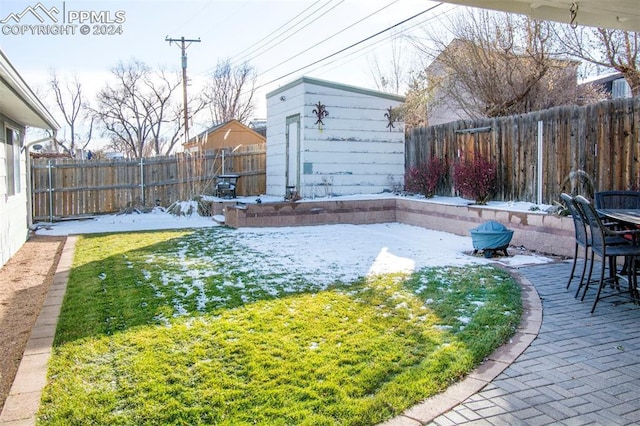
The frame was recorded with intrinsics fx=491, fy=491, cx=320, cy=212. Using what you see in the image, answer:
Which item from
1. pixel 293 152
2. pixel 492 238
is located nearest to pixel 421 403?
pixel 492 238

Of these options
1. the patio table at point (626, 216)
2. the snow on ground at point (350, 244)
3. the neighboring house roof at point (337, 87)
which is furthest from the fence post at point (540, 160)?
the neighboring house roof at point (337, 87)

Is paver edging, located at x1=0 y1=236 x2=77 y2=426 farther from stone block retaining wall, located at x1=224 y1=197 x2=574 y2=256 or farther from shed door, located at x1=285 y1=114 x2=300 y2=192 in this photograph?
shed door, located at x1=285 y1=114 x2=300 y2=192

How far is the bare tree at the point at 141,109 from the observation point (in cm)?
3203

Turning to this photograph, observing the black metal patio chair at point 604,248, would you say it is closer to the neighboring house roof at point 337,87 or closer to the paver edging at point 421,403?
the paver edging at point 421,403

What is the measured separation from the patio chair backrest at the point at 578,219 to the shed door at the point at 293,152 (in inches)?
272

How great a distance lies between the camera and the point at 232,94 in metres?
35.4

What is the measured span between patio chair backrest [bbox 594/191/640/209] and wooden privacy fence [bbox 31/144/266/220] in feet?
29.9

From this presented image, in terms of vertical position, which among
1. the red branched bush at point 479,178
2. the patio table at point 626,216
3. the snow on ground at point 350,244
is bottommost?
the snow on ground at point 350,244

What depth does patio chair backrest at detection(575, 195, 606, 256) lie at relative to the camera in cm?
392

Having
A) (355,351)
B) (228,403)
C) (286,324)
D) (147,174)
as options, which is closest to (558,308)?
(355,351)

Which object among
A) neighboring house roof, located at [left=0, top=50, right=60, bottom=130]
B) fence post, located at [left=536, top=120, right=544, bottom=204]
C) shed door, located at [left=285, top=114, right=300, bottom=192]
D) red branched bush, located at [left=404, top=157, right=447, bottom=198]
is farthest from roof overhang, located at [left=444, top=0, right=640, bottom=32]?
shed door, located at [left=285, top=114, right=300, bottom=192]

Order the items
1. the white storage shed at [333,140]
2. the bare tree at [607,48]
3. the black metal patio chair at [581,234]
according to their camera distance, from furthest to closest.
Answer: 1. the white storage shed at [333,140]
2. the bare tree at [607,48]
3. the black metal patio chair at [581,234]

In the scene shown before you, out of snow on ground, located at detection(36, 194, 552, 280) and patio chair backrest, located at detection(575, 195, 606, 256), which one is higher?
patio chair backrest, located at detection(575, 195, 606, 256)

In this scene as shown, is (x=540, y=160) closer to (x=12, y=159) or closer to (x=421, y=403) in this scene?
(x=421, y=403)
